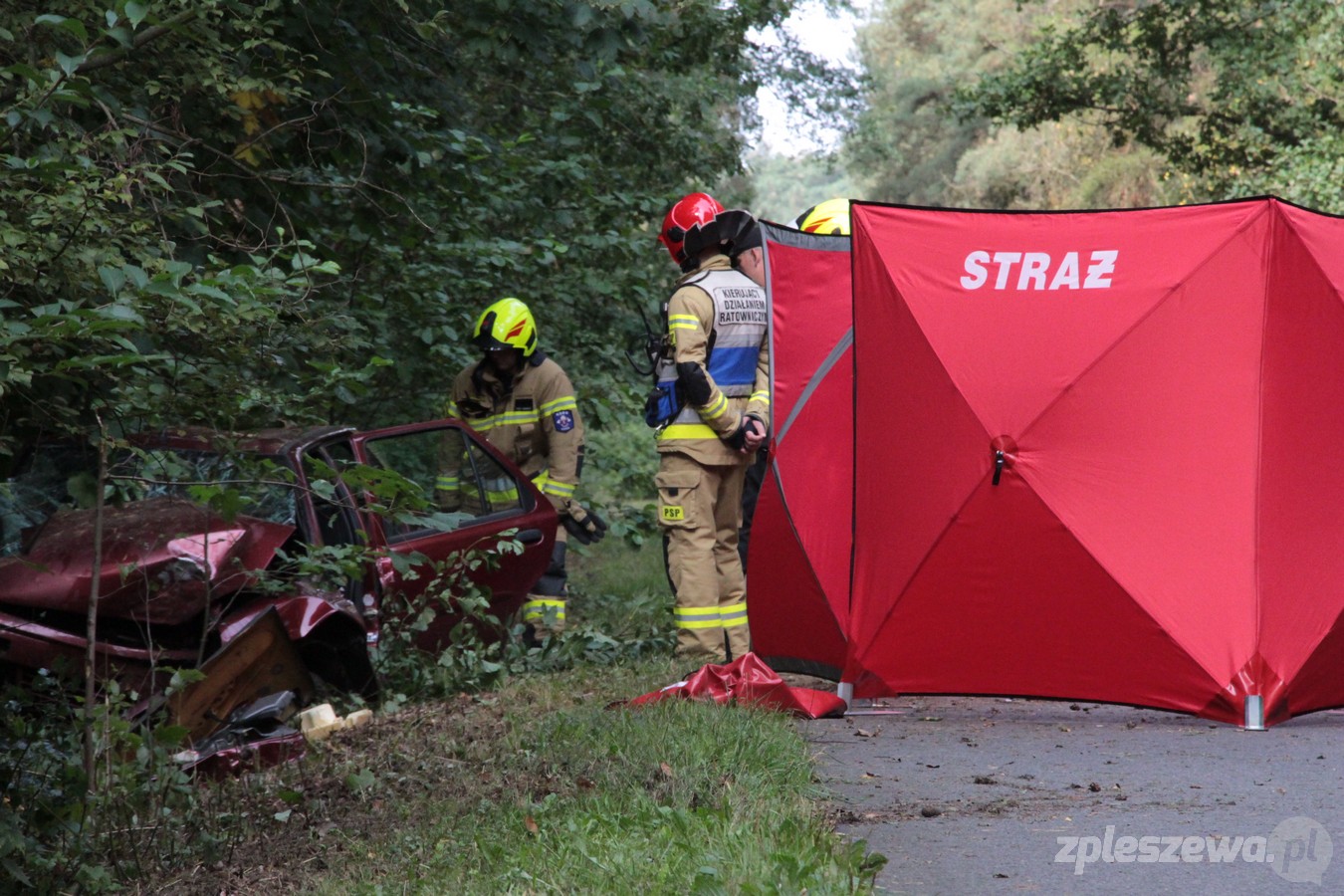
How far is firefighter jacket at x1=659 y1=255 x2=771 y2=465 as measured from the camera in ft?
24.1

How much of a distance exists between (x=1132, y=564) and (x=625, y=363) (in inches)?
252

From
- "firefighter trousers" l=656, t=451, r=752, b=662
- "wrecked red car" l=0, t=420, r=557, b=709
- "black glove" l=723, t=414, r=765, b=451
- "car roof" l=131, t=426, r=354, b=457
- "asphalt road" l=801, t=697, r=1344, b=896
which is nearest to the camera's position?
"asphalt road" l=801, t=697, r=1344, b=896

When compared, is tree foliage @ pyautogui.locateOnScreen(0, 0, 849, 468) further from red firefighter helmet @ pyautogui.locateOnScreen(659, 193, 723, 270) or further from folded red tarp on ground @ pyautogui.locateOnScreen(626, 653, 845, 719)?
folded red tarp on ground @ pyautogui.locateOnScreen(626, 653, 845, 719)

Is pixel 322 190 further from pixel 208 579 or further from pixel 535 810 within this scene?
pixel 535 810

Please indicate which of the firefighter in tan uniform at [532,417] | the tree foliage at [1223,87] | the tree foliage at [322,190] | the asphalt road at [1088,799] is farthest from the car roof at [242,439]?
the tree foliage at [1223,87]

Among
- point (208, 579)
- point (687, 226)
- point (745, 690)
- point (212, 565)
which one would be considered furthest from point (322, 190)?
point (745, 690)

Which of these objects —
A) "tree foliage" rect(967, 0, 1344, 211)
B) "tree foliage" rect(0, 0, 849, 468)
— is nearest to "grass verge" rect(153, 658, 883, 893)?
"tree foliage" rect(0, 0, 849, 468)

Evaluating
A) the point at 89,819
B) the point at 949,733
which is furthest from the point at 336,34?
the point at 949,733

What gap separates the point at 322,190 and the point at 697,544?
2.50 metres

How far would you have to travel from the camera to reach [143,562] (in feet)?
19.3

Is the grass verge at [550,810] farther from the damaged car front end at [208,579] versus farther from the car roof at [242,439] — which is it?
the car roof at [242,439]

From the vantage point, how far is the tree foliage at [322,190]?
4.47 metres

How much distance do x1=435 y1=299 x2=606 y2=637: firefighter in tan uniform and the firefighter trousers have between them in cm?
156

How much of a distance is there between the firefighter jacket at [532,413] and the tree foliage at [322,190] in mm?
537
